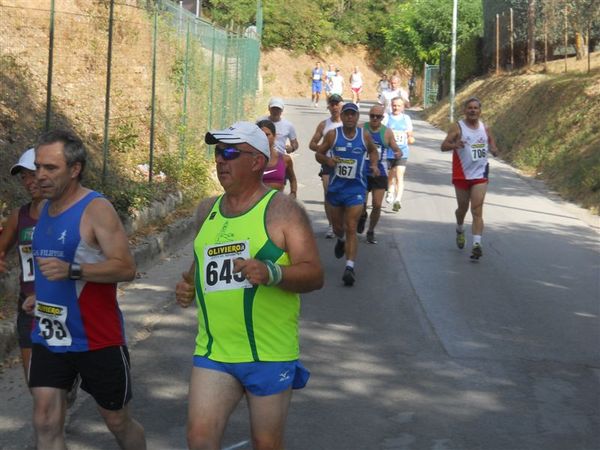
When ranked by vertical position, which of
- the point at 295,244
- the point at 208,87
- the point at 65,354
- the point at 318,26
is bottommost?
the point at 65,354

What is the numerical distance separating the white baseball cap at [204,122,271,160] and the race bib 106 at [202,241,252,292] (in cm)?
43

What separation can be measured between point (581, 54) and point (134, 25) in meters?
21.4

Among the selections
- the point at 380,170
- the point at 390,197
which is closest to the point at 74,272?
the point at 380,170

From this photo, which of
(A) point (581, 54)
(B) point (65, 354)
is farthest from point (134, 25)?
(A) point (581, 54)

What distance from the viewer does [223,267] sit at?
4.57m

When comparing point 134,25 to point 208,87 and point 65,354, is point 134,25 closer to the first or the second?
point 208,87

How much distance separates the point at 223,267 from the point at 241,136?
558 mm

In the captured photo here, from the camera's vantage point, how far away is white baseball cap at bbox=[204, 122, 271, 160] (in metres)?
4.60

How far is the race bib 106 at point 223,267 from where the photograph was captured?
4.54 m

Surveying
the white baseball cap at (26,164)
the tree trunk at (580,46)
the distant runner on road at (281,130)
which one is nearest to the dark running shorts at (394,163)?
the distant runner on road at (281,130)

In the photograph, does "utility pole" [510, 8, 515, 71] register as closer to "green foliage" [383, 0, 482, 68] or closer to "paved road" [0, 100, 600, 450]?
"green foliage" [383, 0, 482, 68]

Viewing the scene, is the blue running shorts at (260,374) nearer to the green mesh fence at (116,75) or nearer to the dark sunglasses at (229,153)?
the dark sunglasses at (229,153)

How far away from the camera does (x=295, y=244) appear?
457 centimetres

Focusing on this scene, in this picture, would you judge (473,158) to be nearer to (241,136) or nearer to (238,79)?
(241,136)
